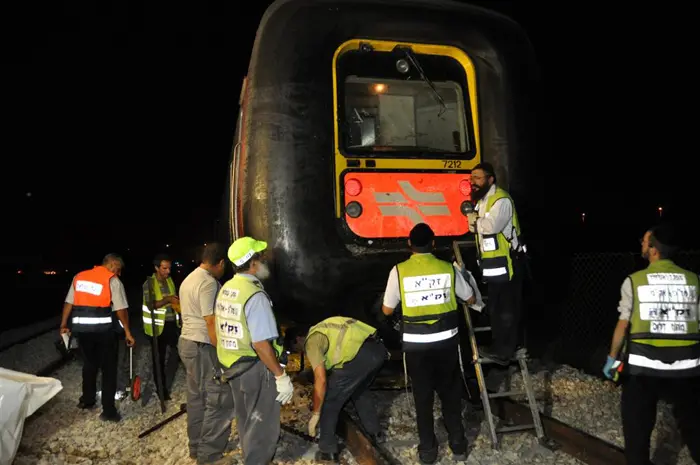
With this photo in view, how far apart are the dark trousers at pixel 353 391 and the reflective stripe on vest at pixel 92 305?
269 cm

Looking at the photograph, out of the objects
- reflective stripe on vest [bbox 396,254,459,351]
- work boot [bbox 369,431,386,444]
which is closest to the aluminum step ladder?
reflective stripe on vest [bbox 396,254,459,351]

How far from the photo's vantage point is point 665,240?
326 centimetres

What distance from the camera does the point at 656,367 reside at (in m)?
3.16

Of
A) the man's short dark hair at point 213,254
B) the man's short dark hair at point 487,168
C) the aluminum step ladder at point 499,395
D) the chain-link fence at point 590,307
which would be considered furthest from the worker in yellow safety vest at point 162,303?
the chain-link fence at point 590,307

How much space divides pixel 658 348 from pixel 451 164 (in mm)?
2155

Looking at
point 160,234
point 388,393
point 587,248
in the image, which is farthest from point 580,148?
point 160,234

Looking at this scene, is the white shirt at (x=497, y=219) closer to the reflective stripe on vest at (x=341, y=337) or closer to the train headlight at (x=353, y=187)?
the train headlight at (x=353, y=187)

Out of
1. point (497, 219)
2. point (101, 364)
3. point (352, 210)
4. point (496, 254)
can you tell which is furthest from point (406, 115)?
point (101, 364)

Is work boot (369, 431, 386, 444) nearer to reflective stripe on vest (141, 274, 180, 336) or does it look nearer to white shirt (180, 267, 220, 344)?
white shirt (180, 267, 220, 344)

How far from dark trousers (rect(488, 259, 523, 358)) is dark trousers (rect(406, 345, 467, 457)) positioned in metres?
0.52

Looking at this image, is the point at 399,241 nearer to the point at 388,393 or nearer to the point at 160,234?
the point at 388,393

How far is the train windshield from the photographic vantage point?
4.76m

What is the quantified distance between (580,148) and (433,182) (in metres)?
26.4

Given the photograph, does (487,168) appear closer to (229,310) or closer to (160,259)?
(229,310)
